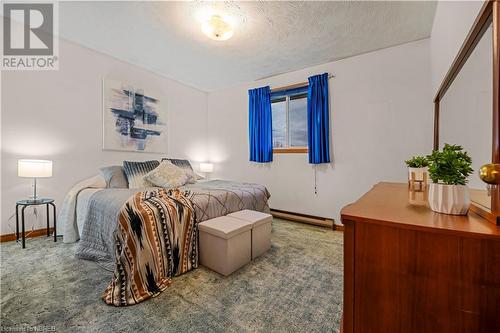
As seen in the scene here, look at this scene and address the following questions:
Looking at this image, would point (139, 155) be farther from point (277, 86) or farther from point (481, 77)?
point (481, 77)

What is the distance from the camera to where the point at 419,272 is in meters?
0.65

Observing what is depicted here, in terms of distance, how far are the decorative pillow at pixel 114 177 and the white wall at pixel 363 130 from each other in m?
2.27

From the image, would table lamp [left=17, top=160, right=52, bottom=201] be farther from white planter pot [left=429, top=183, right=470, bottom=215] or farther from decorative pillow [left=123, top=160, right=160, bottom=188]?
white planter pot [left=429, top=183, right=470, bottom=215]

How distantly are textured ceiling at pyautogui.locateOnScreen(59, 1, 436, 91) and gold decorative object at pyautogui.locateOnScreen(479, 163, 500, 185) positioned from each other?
2174mm

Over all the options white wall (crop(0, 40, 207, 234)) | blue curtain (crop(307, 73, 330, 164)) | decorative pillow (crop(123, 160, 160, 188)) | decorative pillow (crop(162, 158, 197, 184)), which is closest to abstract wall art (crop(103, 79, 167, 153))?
white wall (crop(0, 40, 207, 234))


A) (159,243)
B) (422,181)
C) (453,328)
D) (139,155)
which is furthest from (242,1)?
(139,155)

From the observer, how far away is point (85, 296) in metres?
1.51

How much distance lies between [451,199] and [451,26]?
1.65 metres

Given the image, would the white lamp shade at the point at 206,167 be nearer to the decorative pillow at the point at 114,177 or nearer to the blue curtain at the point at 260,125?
the blue curtain at the point at 260,125

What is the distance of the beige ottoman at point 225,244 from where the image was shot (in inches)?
71.3

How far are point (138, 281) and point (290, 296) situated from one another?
45.2 inches

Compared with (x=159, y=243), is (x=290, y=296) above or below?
below

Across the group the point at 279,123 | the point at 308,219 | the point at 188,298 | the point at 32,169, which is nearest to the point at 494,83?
the point at 188,298

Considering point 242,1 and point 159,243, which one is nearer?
point 159,243
